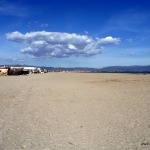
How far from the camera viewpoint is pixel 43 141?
8.31 m

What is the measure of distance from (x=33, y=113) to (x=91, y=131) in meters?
4.32

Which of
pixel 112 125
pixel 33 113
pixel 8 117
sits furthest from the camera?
pixel 33 113

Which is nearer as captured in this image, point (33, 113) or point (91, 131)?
point (91, 131)

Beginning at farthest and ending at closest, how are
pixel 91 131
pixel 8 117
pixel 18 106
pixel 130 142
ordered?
pixel 18 106
pixel 8 117
pixel 91 131
pixel 130 142

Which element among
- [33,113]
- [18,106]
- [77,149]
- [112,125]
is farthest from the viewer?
[18,106]

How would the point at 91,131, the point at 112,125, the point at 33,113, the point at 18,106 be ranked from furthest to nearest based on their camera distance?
1. the point at 18,106
2. the point at 33,113
3. the point at 112,125
4. the point at 91,131

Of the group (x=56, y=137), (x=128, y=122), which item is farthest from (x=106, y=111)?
(x=56, y=137)

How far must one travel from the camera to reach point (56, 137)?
344 inches

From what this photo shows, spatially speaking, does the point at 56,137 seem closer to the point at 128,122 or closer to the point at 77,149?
the point at 77,149

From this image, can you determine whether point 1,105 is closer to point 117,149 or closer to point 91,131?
point 91,131

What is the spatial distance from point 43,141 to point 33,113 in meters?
4.88

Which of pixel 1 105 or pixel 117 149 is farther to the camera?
pixel 1 105

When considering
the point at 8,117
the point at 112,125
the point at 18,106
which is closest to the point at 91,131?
the point at 112,125

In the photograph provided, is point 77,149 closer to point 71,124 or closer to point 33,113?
point 71,124
